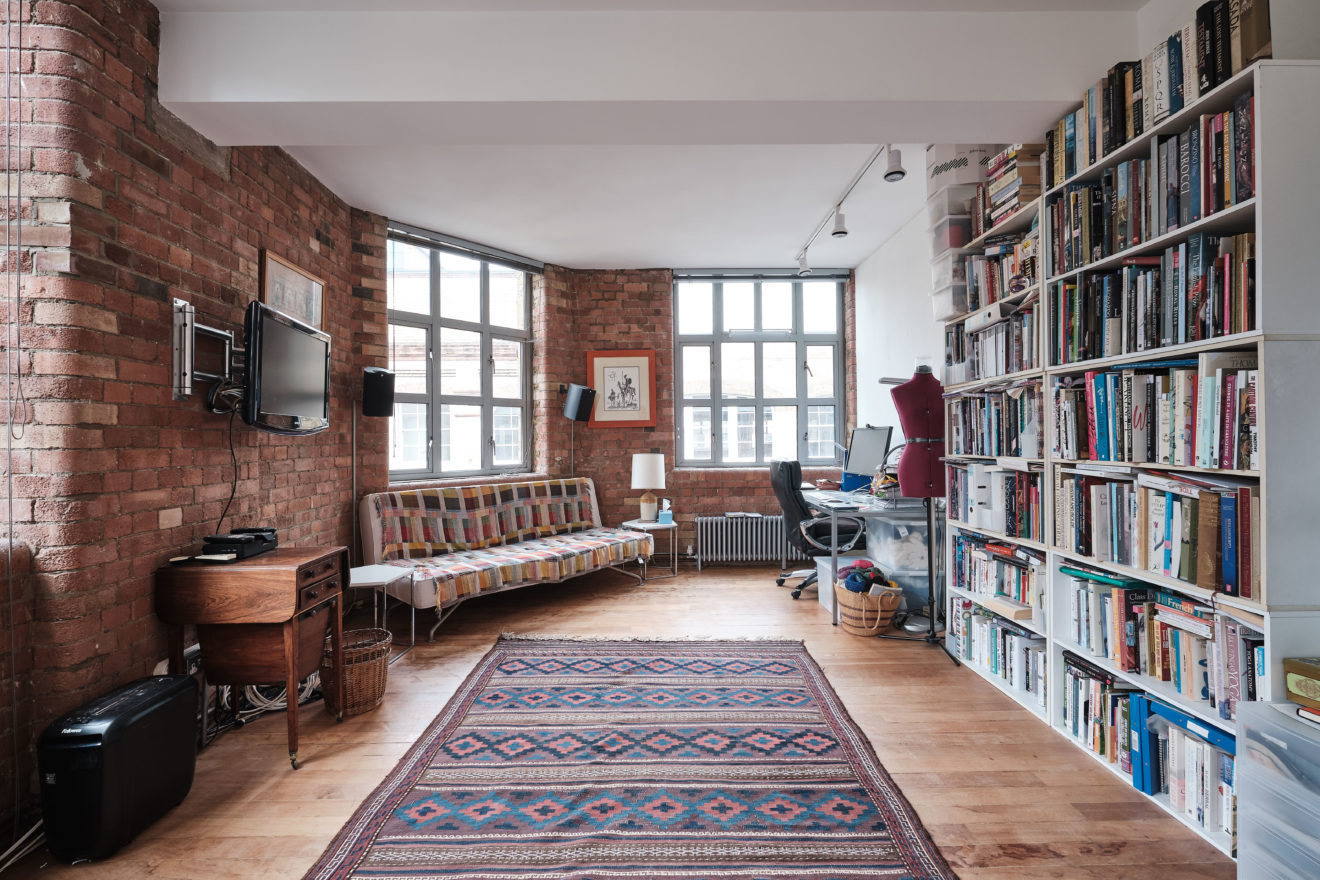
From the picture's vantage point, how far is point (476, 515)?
15.9ft

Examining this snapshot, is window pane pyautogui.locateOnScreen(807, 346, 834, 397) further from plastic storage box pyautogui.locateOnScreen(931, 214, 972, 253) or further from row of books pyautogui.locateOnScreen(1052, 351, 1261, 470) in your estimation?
row of books pyautogui.locateOnScreen(1052, 351, 1261, 470)

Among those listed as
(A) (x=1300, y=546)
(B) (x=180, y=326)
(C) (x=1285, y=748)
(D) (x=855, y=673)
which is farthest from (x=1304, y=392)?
(B) (x=180, y=326)

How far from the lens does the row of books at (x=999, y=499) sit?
8.98ft

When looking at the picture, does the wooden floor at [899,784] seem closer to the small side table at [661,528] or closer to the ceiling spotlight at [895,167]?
the small side table at [661,528]

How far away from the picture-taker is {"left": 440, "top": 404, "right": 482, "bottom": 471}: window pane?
17.3 ft

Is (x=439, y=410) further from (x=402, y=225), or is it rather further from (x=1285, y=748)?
(x=1285, y=748)

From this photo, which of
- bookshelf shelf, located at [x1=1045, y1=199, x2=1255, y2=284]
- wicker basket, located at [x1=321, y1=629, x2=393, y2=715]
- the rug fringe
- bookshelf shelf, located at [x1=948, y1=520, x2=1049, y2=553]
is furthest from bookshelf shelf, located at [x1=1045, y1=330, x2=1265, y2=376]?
wicker basket, located at [x1=321, y1=629, x2=393, y2=715]

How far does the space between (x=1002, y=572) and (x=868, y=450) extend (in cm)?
217

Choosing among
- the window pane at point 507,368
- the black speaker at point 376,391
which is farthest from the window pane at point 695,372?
the black speaker at point 376,391

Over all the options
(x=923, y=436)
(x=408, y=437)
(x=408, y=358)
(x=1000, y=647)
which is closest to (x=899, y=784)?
(x=1000, y=647)

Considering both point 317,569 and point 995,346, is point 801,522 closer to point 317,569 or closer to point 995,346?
point 995,346

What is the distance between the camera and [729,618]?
4234 millimetres

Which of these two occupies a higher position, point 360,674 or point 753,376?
point 753,376

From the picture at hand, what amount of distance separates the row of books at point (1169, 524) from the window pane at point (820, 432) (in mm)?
3753
